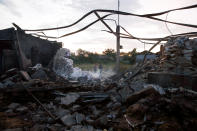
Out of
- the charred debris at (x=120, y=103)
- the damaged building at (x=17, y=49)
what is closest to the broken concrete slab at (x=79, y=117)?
the charred debris at (x=120, y=103)

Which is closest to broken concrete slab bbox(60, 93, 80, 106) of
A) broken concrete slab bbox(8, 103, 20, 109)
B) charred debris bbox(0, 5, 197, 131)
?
charred debris bbox(0, 5, 197, 131)

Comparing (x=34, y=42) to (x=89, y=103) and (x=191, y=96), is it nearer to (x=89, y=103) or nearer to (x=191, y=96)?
(x=89, y=103)

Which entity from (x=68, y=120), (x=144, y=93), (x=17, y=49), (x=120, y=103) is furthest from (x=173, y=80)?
(x=17, y=49)

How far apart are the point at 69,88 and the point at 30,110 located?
4.63 ft

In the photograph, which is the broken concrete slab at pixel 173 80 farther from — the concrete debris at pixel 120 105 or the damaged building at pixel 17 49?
the damaged building at pixel 17 49

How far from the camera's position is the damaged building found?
7.26 meters

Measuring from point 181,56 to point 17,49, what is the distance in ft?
23.6

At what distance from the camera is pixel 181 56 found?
4.99 m

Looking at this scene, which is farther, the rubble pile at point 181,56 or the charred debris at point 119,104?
the rubble pile at point 181,56

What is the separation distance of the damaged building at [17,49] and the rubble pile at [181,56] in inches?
257

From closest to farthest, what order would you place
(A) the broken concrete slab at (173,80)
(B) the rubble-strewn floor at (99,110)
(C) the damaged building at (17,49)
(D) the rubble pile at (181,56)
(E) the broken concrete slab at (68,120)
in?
(B) the rubble-strewn floor at (99,110) < (E) the broken concrete slab at (68,120) < (A) the broken concrete slab at (173,80) < (D) the rubble pile at (181,56) < (C) the damaged building at (17,49)

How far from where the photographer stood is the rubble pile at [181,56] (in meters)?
4.69

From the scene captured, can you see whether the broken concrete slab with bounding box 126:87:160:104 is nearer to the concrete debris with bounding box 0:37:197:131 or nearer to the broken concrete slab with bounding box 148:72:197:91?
the concrete debris with bounding box 0:37:197:131

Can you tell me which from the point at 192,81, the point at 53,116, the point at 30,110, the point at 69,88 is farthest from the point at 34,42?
the point at 192,81
